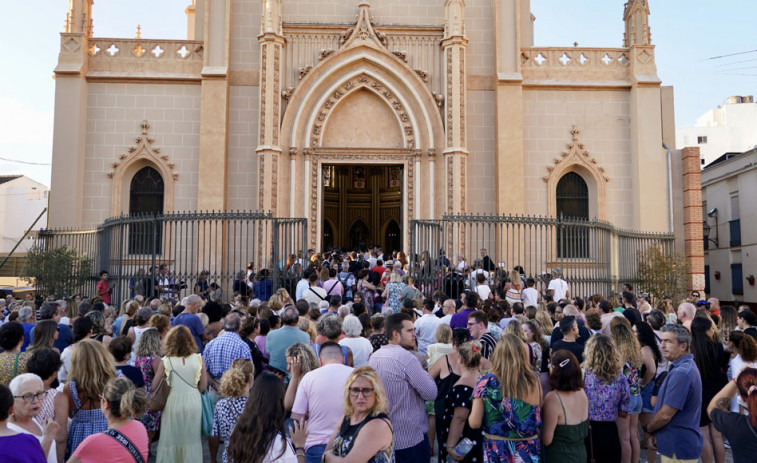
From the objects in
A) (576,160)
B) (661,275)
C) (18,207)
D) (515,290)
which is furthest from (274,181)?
(18,207)

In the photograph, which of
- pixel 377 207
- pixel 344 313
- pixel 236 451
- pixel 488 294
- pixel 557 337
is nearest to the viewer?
pixel 236 451

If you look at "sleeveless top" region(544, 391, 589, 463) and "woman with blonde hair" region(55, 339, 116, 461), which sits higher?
"woman with blonde hair" region(55, 339, 116, 461)

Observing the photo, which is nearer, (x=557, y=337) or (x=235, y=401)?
(x=235, y=401)

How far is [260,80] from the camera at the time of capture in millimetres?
21109

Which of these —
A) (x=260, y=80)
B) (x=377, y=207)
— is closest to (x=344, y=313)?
(x=260, y=80)

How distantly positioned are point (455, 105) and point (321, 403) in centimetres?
1717

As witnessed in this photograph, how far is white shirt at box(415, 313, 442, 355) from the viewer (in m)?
8.93

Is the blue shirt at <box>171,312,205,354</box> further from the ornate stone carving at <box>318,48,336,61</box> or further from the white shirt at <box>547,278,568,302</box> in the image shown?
the ornate stone carving at <box>318,48,336,61</box>

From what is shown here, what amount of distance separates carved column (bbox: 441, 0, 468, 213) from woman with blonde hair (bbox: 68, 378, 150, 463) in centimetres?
1699

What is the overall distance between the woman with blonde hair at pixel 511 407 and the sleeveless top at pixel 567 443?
0.60ft

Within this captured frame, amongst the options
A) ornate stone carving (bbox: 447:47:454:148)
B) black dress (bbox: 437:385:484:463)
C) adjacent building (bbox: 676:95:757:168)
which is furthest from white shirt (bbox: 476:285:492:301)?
adjacent building (bbox: 676:95:757:168)

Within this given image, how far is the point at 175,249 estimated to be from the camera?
16203 millimetres

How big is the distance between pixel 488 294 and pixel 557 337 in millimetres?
6065

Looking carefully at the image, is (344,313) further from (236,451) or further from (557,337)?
(236,451)
